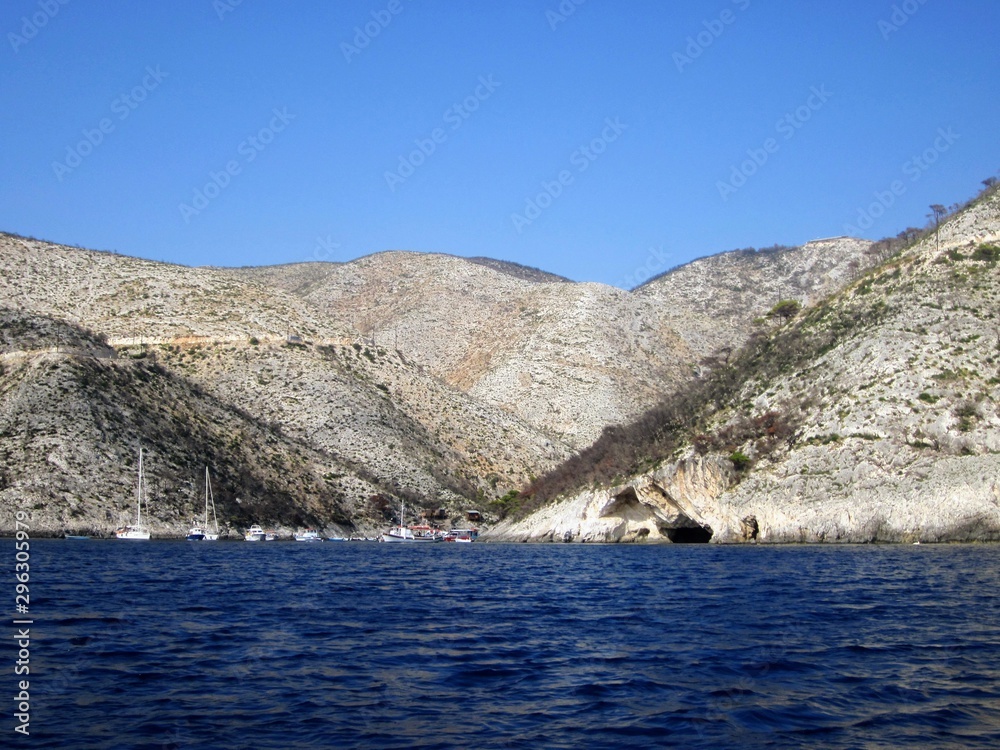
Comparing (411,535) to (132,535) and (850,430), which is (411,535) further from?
(850,430)

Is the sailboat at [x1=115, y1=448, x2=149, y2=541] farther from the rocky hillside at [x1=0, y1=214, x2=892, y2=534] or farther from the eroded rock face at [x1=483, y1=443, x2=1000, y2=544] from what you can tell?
the eroded rock face at [x1=483, y1=443, x2=1000, y2=544]

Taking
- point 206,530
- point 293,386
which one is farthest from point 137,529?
point 293,386

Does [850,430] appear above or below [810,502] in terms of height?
above

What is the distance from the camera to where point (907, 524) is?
5453 centimetres

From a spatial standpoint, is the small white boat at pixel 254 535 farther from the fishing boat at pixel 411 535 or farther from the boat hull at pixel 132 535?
the fishing boat at pixel 411 535

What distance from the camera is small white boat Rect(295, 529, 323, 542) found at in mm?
82062

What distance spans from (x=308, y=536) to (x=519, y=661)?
65342 millimetres

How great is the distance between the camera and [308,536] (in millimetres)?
83000

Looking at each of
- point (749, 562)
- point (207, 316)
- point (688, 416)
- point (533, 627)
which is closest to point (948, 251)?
point (688, 416)

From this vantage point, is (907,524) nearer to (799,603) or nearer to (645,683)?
(799,603)

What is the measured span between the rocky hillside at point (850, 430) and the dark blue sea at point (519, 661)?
626 inches

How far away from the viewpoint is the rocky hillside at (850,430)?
55.3 metres

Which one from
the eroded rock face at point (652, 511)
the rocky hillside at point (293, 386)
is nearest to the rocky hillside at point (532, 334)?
the rocky hillside at point (293, 386)

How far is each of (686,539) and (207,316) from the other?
66.2 meters
